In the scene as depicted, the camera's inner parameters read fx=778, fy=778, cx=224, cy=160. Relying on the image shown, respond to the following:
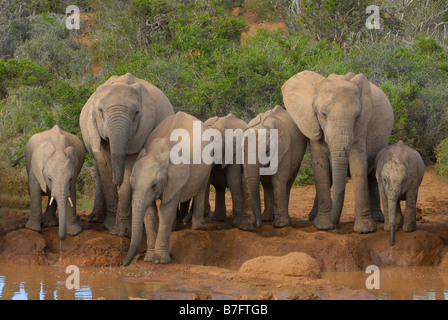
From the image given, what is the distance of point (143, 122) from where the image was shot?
8797 millimetres

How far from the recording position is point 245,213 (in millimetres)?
9398

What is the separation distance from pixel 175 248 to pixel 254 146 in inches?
64.1

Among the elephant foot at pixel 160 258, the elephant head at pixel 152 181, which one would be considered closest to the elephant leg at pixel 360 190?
the elephant head at pixel 152 181

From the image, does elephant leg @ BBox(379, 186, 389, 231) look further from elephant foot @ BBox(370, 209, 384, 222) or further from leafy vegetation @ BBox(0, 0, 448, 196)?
leafy vegetation @ BBox(0, 0, 448, 196)

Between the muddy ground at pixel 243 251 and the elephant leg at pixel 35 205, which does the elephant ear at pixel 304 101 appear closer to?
the muddy ground at pixel 243 251

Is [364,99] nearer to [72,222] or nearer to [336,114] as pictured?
[336,114]

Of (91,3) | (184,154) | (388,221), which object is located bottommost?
(388,221)

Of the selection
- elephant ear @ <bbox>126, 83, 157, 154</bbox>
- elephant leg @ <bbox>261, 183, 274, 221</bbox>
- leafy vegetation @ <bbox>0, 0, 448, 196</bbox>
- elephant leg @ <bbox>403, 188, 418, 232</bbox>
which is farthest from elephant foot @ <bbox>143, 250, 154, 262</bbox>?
leafy vegetation @ <bbox>0, 0, 448, 196</bbox>

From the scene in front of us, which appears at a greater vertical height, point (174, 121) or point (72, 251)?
point (174, 121)

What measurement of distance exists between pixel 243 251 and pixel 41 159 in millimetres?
2491

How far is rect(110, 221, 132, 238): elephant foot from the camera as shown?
8898mm

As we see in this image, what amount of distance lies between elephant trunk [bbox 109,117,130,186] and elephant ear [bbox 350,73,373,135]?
2.87m
